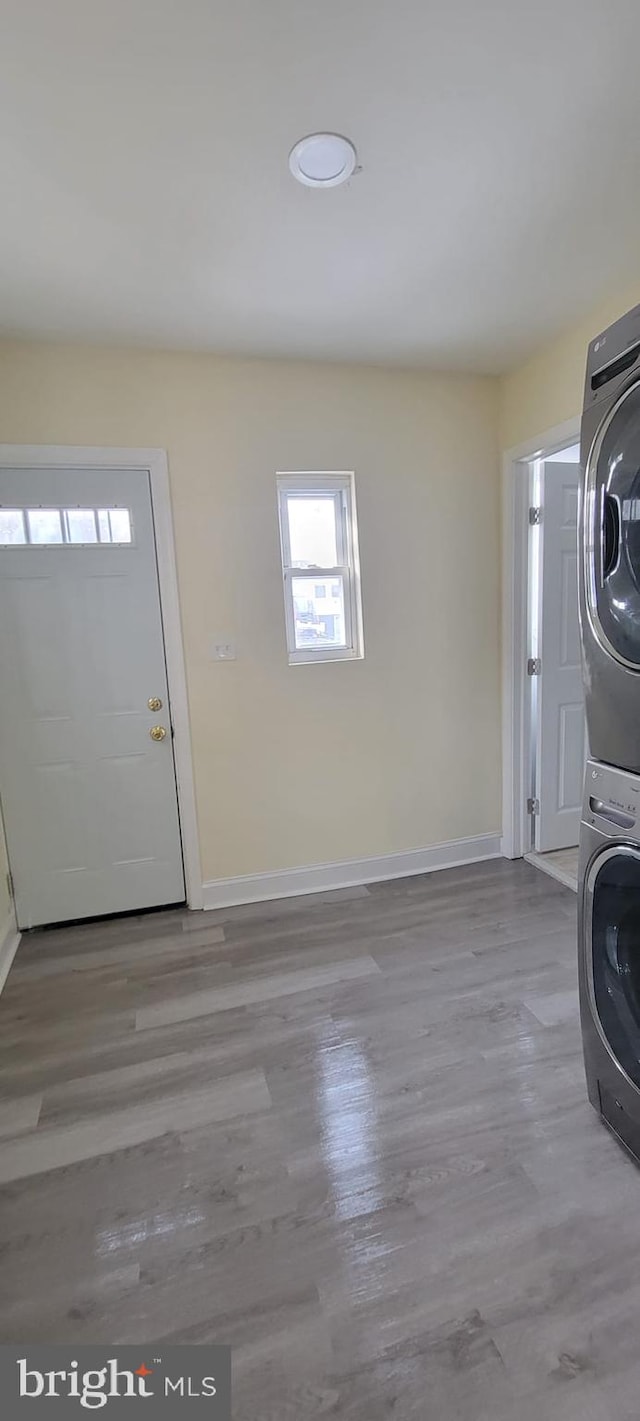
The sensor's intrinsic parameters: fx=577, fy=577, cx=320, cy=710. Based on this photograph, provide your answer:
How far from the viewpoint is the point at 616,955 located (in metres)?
1.40

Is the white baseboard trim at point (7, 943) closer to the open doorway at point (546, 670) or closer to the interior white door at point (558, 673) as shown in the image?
the open doorway at point (546, 670)

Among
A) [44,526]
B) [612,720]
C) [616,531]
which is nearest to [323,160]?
[616,531]

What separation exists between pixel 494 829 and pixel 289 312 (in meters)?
2.68

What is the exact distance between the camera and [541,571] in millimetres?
3000

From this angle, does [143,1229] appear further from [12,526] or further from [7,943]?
[12,526]

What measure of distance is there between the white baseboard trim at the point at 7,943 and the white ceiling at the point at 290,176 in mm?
2437

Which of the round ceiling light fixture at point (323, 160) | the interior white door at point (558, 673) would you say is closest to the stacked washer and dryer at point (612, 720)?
the round ceiling light fixture at point (323, 160)

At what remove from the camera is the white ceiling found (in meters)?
1.16

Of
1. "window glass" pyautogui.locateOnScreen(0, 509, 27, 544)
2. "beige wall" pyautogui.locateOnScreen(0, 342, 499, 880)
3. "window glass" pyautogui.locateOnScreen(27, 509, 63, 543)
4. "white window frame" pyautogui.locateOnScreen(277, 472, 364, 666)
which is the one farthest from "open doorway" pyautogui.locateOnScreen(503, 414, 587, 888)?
"window glass" pyautogui.locateOnScreen(0, 509, 27, 544)

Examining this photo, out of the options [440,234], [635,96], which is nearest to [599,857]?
[635,96]

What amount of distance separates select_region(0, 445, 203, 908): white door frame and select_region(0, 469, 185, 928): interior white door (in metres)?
0.03

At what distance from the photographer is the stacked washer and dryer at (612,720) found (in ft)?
3.97

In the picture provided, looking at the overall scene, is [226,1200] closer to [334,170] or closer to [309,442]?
[334,170]

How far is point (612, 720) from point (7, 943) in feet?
8.28
